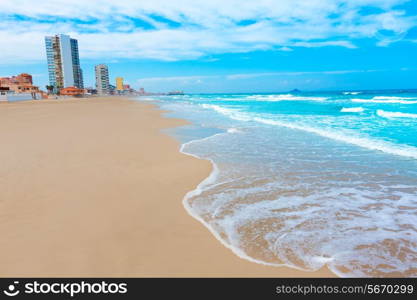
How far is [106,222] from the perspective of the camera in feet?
11.6

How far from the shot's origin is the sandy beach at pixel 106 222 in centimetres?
266

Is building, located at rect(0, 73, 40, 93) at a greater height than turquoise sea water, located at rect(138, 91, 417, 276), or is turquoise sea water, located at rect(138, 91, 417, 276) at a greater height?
building, located at rect(0, 73, 40, 93)

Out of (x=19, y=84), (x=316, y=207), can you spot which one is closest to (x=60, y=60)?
(x=19, y=84)

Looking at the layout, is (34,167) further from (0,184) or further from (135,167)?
(135,167)

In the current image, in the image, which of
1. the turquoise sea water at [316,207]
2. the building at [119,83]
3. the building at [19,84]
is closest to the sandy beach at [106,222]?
the turquoise sea water at [316,207]

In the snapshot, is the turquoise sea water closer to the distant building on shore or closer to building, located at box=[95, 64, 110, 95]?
the distant building on shore

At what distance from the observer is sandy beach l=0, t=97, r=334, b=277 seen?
8.71 feet

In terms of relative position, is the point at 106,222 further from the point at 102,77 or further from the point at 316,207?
the point at 102,77

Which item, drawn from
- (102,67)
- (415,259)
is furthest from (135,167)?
(102,67)

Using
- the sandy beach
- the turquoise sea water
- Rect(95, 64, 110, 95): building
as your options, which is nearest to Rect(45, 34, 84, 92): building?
Rect(95, 64, 110, 95): building

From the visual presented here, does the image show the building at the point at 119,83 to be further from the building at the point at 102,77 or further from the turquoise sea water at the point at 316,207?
the turquoise sea water at the point at 316,207

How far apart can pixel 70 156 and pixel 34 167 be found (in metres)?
1.09

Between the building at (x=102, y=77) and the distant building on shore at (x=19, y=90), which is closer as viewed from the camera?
the distant building on shore at (x=19, y=90)

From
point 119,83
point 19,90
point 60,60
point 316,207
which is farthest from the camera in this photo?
point 119,83
